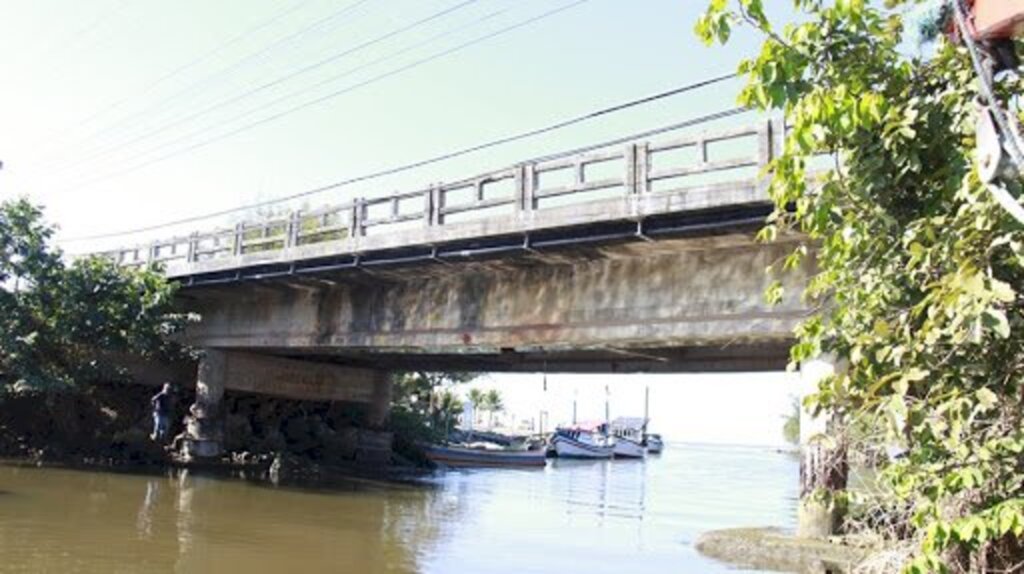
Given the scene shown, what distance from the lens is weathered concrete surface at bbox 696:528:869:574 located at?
38.7ft

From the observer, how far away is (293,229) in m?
21.5

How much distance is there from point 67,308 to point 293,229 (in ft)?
23.4

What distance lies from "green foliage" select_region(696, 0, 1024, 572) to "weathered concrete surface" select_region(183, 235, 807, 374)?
332 inches

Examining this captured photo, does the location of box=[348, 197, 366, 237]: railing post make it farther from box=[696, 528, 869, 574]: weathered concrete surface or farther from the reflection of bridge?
box=[696, 528, 869, 574]: weathered concrete surface

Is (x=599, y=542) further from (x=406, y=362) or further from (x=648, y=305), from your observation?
(x=406, y=362)

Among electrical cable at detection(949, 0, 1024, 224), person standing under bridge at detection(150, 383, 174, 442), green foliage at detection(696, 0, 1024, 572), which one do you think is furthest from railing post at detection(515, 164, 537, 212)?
person standing under bridge at detection(150, 383, 174, 442)

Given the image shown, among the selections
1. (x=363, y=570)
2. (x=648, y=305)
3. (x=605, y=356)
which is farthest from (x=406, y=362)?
(x=363, y=570)

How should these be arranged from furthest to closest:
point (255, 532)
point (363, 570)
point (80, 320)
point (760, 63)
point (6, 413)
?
point (6, 413) < point (80, 320) < point (255, 532) < point (363, 570) < point (760, 63)

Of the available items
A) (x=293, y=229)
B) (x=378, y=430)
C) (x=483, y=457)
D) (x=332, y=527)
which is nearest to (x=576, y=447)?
(x=483, y=457)

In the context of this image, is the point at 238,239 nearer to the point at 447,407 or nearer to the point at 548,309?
the point at 548,309

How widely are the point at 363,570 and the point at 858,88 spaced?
8.24m

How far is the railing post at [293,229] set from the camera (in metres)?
21.4

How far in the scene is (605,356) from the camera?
24750 millimetres

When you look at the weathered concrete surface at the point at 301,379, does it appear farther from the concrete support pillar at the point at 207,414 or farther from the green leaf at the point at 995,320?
the green leaf at the point at 995,320
